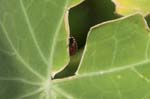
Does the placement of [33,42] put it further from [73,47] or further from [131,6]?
[131,6]

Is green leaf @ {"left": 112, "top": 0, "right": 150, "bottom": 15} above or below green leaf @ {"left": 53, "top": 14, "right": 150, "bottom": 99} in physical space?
above

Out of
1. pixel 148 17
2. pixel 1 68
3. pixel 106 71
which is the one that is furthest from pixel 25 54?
pixel 148 17

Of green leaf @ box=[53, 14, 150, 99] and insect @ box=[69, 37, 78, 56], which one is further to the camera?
insect @ box=[69, 37, 78, 56]

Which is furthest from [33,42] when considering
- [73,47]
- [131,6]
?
[131,6]

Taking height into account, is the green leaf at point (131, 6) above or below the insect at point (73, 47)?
above
